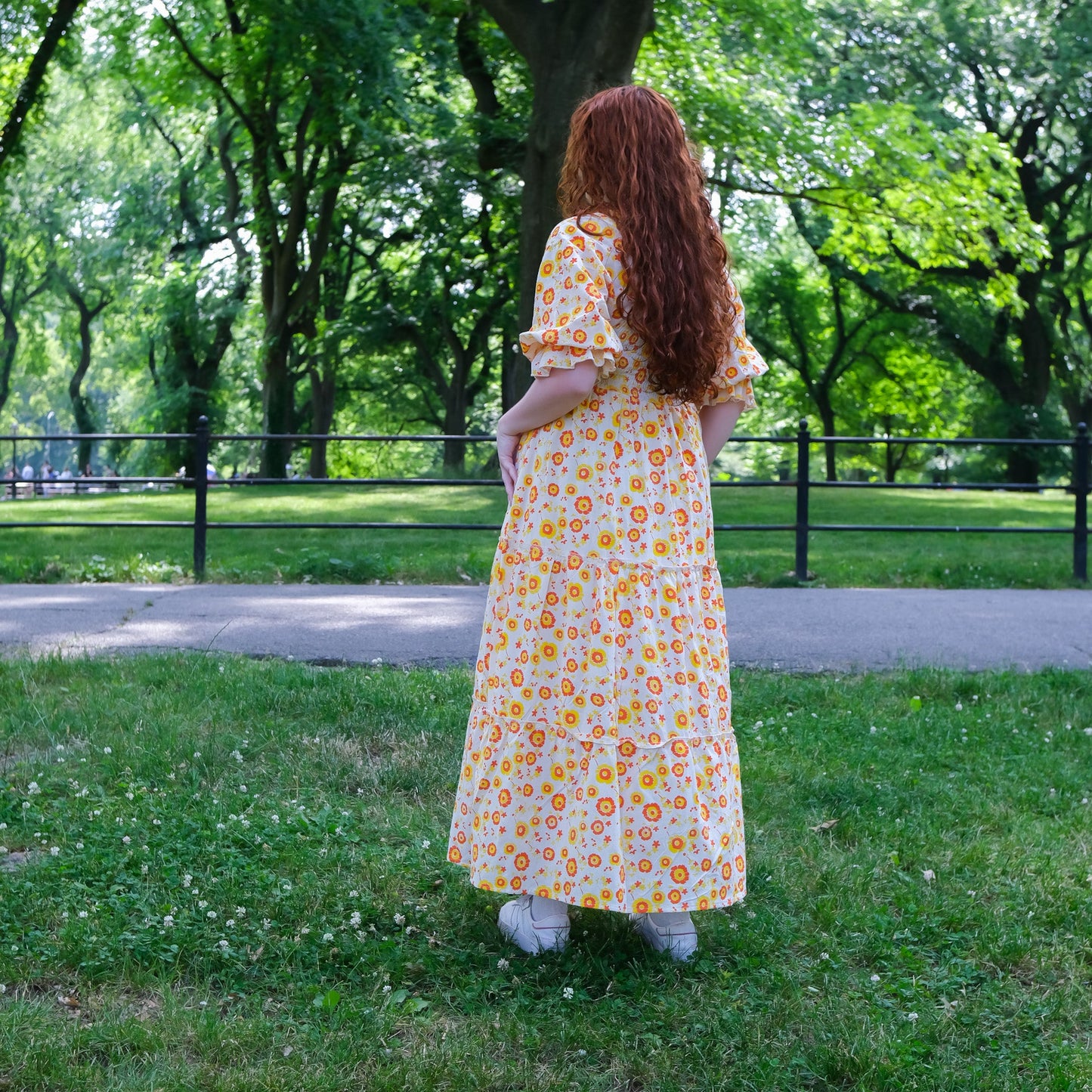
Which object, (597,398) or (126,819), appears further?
(126,819)

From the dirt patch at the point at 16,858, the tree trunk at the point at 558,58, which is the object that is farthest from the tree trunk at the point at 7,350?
the dirt patch at the point at 16,858

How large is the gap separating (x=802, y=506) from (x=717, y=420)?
6.51 meters

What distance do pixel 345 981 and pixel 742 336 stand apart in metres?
1.89

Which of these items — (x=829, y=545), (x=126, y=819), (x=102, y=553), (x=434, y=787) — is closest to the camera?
(x=126, y=819)

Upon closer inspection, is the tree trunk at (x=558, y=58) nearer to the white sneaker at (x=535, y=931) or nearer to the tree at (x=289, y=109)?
the tree at (x=289, y=109)

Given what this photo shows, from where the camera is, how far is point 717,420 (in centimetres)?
346

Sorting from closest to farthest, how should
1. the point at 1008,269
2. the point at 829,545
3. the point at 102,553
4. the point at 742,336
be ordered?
the point at 742,336
the point at 102,553
the point at 829,545
the point at 1008,269

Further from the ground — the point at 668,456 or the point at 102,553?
the point at 668,456

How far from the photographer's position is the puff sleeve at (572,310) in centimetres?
304

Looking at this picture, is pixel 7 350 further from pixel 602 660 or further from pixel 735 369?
pixel 602 660

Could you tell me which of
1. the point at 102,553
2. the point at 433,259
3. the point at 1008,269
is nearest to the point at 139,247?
the point at 433,259

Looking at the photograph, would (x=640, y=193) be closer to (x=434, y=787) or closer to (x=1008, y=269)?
(x=434, y=787)

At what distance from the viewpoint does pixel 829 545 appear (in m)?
13.0

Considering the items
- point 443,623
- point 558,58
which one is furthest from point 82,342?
point 443,623
